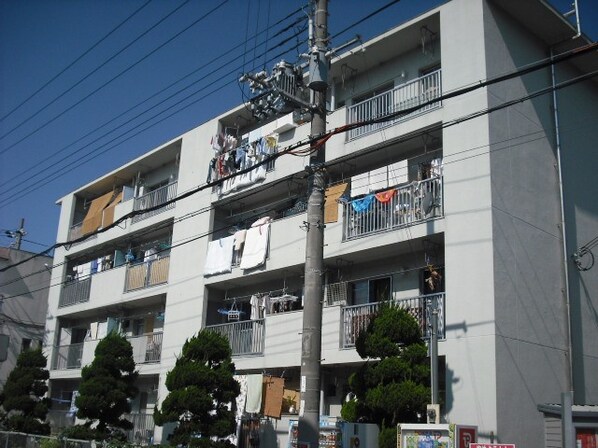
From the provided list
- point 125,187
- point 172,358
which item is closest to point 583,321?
point 172,358


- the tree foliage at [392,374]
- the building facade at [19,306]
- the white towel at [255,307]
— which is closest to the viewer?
the tree foliage at [392,374]

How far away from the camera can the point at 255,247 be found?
22.3 meters

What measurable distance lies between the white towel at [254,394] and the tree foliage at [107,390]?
495 cm

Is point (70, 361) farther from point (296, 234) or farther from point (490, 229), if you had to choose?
point (490, 229)

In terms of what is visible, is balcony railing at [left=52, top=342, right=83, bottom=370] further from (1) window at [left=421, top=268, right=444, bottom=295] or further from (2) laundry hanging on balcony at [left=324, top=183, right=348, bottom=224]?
(1) window at [left=421, top=268, right=444, bottom=295]

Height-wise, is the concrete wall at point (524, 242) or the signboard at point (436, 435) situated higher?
the concrete wall at point (524, 242)

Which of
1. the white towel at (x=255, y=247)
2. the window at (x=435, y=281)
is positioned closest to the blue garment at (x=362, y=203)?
the window at (x=435, y=281)

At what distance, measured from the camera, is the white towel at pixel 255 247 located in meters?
22.0

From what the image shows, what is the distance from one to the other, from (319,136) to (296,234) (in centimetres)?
848

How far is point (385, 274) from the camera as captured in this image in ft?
64.2

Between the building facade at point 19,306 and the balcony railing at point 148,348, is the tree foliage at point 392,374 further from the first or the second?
the building facade at point 19,306

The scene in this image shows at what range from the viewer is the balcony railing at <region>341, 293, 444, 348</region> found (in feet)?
55.1

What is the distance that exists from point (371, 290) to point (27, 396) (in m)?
14.8

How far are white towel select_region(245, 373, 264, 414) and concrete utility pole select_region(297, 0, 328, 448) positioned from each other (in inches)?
306
